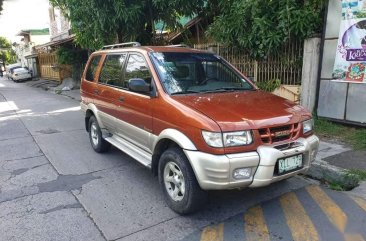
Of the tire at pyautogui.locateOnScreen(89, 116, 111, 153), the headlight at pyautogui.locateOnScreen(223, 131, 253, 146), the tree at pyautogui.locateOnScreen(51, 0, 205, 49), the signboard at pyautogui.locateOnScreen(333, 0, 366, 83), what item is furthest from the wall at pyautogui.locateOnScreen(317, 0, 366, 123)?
the tire at pyautogui.locateOnScreen(89, 116, 111, 153)

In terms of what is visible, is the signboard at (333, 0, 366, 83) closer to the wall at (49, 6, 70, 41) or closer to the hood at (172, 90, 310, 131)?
the hood at (172, 90, 310, 131)

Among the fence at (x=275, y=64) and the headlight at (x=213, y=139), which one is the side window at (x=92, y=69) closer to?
the headlight at (x=213, y=139)

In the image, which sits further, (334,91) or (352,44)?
Answer: (334,91)

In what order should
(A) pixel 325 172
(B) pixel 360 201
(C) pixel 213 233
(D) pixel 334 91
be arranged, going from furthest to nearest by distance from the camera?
1. (D) pixel 334 91
2. (A) pixel 325 172
3. (B) pixel 360 201
4. (C) pixel 213 233

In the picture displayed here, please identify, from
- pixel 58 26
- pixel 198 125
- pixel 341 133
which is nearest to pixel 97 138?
pixel 198 125

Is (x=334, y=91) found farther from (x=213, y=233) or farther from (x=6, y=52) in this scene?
(x=6, y=52)

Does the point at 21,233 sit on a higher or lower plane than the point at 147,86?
lower

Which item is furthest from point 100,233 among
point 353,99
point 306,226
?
point 353,99

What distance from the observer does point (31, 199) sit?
4.15 metres

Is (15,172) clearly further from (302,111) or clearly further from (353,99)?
(353,99)

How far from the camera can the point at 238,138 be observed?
3.12m

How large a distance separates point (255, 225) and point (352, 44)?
4.51 m

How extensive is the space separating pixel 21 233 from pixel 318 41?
6.37 m

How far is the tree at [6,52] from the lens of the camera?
65.1m
